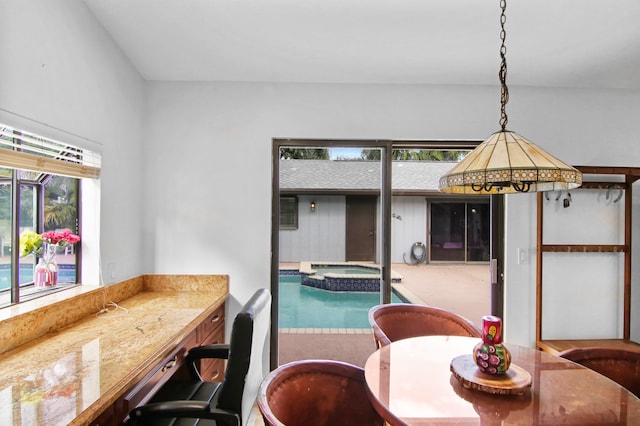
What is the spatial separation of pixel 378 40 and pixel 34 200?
7.73 ft

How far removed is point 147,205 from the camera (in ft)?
9.10

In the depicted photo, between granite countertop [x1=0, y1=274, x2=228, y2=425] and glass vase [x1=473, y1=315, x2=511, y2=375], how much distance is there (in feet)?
4.85

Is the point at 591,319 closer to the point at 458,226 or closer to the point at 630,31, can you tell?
the point at 458,226

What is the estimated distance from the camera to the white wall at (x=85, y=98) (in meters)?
1.54

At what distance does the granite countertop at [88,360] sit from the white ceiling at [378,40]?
183 centimetres

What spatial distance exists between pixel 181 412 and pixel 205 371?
3.09 feet

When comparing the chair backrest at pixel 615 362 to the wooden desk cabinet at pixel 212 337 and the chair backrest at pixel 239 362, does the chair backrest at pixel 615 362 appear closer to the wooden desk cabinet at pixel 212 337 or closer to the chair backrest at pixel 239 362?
the chair backrest at pixel 239 362

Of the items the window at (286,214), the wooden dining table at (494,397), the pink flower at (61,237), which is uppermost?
the window at (286,214)

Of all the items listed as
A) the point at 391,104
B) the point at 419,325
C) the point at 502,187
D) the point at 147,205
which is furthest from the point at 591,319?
the point at 147,205

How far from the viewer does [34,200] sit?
6.18 ft

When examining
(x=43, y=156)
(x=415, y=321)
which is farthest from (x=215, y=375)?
(x=43, y=156)

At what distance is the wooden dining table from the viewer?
1.16 meters

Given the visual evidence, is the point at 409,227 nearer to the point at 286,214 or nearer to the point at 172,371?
the point at 286,214

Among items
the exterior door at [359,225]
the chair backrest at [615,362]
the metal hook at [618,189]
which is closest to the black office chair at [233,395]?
the chair backrest at [615,362]
